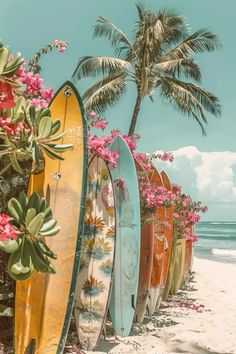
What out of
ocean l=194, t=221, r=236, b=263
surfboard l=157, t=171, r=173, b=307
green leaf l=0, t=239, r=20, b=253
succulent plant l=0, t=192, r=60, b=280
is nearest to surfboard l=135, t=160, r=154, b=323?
surfboard l=157, t=171, r=173, b=307

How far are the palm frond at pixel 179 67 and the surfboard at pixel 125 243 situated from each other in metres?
8.22

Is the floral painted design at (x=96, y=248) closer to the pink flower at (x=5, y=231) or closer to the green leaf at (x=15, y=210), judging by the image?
the green leaf at (x=15, y=210)

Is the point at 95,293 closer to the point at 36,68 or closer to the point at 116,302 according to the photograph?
the point at 116,302

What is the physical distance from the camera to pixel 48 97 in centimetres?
415

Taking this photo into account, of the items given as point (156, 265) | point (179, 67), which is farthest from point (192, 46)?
point (156, 265)

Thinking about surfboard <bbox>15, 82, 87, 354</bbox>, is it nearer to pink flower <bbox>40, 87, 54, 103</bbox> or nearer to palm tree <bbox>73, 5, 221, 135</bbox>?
pink flower <bbox>40, 87, 54, 103</bbox>

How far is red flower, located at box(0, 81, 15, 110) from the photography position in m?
1.98

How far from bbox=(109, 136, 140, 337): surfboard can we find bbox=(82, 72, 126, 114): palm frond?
7.44 m

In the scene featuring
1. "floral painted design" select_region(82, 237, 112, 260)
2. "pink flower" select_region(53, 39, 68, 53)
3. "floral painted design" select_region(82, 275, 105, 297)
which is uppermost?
"pink flower" select_region(53, 39, 68, 53)

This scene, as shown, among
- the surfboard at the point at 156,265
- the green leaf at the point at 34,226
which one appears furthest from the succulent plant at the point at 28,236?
the surfboard at the point at 156,265

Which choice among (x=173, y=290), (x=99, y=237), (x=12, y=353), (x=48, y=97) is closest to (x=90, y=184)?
(x=99, y=237)

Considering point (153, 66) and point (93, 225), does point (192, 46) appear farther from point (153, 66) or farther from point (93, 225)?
point (93, 225)

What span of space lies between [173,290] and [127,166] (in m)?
3.64

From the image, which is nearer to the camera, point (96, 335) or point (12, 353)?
point (12, 353)
